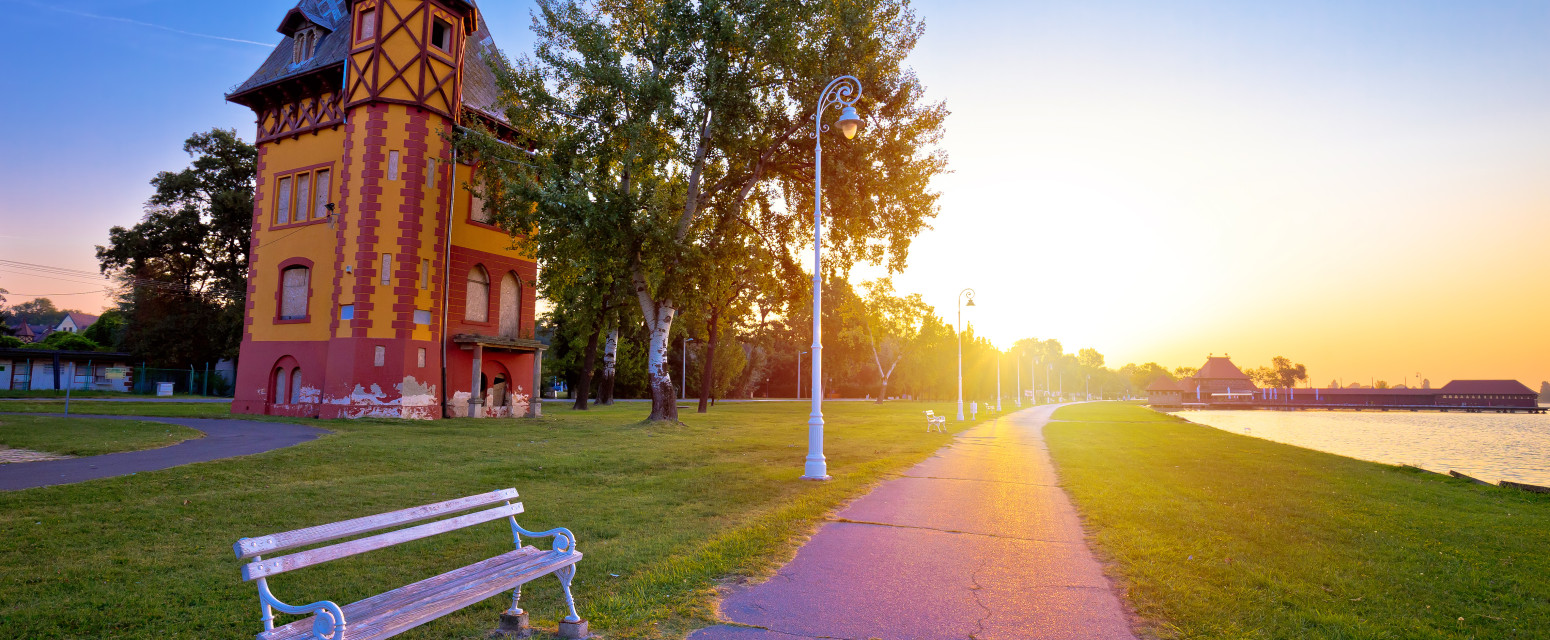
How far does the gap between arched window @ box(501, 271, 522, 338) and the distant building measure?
95.7m

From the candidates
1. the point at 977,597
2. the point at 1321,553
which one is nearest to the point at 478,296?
the point at 977,597

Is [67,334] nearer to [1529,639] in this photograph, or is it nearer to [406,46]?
[406,46]

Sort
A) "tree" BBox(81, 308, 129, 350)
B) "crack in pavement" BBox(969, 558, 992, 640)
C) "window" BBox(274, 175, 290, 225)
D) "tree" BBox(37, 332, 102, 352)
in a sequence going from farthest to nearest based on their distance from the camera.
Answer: "tree" BBox(81, 308, 129, 350)
"tree" BBox(37, 332, 102, 352)
"window" BBox(274, 175, 290, 225)
"crack in pavement" BBox(969, 558, 992, 640)

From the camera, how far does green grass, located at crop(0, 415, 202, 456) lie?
13.4 m

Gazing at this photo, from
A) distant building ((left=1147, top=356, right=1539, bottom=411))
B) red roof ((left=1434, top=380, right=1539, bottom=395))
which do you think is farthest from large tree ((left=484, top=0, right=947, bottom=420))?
red roof ((left=1434, top=380, right=1539, bottom=395))

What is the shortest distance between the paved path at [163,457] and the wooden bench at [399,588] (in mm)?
8520

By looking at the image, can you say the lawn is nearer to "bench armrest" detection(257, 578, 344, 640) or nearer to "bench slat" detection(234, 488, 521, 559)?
"bench slat" detection(234, 488, 521, 559)

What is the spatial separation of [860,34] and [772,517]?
61.9 ft

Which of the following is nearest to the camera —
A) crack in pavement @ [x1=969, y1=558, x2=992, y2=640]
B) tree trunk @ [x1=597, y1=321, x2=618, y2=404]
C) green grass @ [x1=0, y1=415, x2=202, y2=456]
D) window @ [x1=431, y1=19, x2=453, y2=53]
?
crack in pavement @ [x1=969, y1=558, x2=992, y2=640]

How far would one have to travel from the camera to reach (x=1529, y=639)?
5.23 m

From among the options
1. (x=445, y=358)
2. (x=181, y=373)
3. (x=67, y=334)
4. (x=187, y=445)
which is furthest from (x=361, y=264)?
(x=67, y=334)

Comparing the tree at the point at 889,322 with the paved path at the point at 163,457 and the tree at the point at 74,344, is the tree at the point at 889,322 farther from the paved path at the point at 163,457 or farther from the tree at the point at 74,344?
the tree at the point at 74,344

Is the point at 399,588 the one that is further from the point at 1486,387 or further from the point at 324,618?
the point at 1486,387

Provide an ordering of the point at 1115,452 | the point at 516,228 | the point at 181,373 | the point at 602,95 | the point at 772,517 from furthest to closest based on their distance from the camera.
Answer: the point at 181,373 < the point at 516,228 < the point at 602,95 < the point at 1115,452 < the point at 772,517
